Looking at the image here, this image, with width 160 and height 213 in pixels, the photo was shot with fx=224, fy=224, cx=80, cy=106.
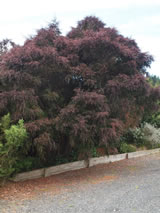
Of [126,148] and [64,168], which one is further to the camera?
[126,148]

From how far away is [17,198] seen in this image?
4.35 m

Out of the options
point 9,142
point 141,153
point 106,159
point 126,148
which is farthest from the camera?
point 141,153

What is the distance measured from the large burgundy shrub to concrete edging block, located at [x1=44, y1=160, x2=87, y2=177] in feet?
1.39

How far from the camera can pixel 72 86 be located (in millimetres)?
6234

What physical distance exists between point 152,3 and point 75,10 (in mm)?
2804

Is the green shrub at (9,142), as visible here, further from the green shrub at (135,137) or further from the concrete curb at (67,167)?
the green shrub at (135,137)

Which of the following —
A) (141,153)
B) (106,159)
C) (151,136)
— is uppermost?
(151,136)

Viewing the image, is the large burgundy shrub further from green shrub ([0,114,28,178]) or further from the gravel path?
the gravel path

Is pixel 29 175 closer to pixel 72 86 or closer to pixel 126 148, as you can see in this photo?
pixel 72 86

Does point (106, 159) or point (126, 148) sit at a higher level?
point (126, 148)

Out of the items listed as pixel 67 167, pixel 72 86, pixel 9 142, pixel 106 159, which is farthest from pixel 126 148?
pixel 9 142

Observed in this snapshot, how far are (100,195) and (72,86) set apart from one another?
9.80 feet

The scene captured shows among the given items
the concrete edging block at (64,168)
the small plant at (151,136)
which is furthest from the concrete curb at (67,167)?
the small plant at (151,136)

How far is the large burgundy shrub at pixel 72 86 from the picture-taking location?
16.5ft
